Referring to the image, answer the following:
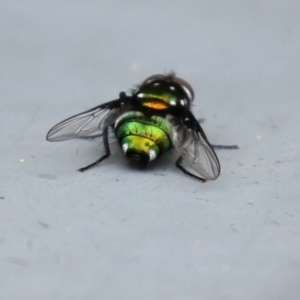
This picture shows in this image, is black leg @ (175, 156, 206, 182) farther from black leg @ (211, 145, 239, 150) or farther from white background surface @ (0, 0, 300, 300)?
black leg @ (211, 145, 239, 150)

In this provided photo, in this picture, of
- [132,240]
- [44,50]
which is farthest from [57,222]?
[44,50]

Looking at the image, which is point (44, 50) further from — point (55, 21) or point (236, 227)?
point (236, 227)

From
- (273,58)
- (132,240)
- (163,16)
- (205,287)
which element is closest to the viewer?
(205,287)

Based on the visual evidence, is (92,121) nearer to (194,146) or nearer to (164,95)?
A: (164,95)

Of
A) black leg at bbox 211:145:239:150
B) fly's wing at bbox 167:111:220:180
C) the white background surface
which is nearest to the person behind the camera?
the white background surface

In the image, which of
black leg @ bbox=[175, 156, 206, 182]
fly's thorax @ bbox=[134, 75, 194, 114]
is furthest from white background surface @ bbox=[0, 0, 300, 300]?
fly's thorax @ bbox=[134, 75, 194, 114]
